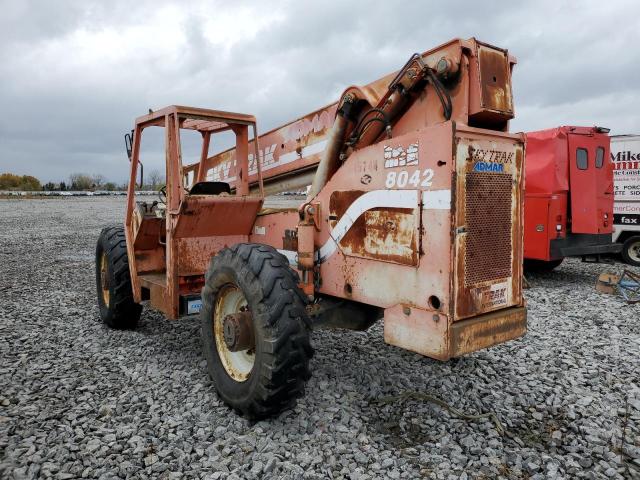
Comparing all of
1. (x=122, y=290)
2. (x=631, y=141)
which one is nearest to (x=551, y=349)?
(x=122, y=290)

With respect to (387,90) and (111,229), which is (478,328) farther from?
(111,229)

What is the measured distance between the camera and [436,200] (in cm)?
310

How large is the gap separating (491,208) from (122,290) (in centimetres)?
426

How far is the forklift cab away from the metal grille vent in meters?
2.30

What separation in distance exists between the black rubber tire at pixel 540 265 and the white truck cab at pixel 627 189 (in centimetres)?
166

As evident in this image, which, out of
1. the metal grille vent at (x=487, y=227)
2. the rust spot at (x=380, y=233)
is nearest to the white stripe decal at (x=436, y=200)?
the rust spot at (x=380, y=233)

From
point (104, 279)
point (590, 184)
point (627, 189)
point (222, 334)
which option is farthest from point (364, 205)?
point (627, 189)

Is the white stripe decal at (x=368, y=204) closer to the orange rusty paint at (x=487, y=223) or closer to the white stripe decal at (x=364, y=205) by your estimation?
the white stripe decal at (x=364, y=205)

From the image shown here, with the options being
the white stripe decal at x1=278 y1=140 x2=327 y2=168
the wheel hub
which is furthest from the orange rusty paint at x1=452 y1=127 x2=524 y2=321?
the wheel hub

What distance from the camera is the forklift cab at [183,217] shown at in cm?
Result: 469

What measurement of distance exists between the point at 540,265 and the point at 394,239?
8.27 m

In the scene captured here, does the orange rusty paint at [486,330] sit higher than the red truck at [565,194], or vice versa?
the red truck at [565,194]

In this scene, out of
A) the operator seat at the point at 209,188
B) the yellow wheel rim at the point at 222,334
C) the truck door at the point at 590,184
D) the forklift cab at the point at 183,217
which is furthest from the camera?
the truck door at the point at 590,184

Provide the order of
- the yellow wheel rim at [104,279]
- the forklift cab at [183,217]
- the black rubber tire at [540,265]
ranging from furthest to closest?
the black rubber tire at [540,265], the yellow wheel rim at [104,279], the forklift cab at [183,217]
